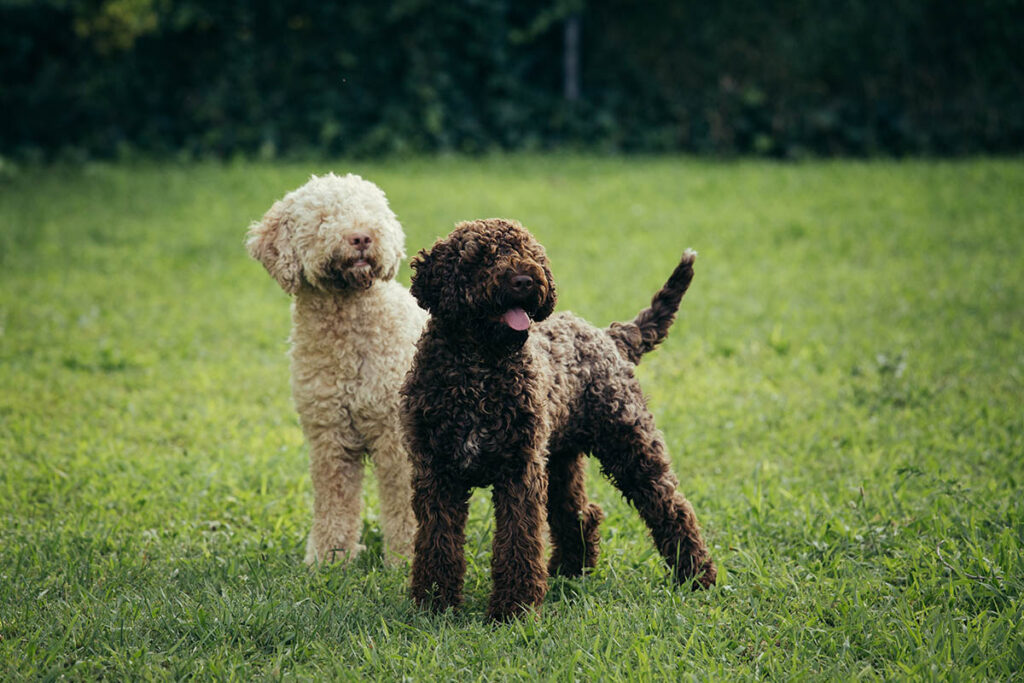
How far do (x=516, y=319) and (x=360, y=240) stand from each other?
39.4 inches

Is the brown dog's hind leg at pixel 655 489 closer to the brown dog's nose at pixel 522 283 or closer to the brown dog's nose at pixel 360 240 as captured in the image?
the brown dog's nose at pixel 522 283

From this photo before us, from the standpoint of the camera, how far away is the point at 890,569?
430 centimetres

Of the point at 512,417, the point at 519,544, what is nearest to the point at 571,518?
the point at 519,544

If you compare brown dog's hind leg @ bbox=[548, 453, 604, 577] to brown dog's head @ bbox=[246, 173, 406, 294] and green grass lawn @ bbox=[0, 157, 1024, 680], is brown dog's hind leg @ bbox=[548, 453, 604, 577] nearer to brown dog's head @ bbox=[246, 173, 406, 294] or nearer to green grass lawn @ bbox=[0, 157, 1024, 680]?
green grass lawn @ bbox=[0, 157, 1024, 680]

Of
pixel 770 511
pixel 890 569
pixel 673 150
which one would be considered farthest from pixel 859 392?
pixel 673 150

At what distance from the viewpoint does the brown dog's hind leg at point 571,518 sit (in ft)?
14.1

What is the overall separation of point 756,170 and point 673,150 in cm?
206

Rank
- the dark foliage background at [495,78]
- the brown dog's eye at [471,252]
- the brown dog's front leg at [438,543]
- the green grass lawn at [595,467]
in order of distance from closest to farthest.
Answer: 1. the brown dog's eye at [471,252]
2. the green grass lawn at [595,467]
3. the brown dog's front leg at [438,543]
4. the dark foliage background at [495,78]

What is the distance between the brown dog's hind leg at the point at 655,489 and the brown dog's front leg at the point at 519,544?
1.40 feet

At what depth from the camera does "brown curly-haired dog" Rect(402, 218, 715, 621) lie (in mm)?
3541

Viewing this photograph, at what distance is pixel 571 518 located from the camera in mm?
4340

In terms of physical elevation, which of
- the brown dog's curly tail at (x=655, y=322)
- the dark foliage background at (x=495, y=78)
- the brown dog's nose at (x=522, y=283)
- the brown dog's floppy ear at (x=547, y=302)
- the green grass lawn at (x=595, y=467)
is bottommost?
the green grass lawn at (x=595, y=467)


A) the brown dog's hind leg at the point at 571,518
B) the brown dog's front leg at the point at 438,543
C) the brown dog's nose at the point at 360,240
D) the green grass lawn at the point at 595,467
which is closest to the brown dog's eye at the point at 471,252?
the brown dog's nose at the point at 360,240

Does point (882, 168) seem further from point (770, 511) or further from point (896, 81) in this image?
point (770, 511)
